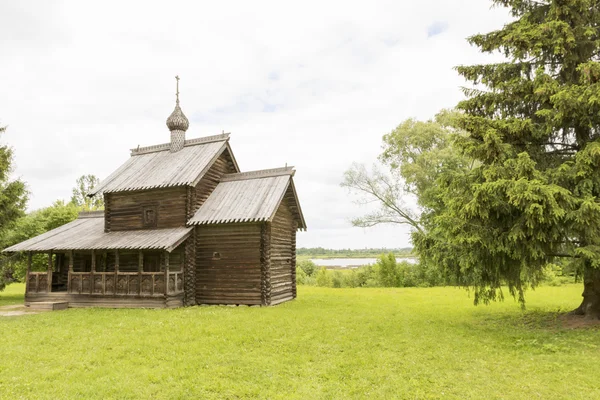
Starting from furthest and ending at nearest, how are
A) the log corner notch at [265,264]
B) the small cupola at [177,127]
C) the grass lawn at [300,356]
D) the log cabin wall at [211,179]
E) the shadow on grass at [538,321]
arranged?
the small cupola at [177,127] → the log cabin wall at [211,179] → the log corner notch at [265,264] → the shadow on grass at [538,321] → the grass lawn at [300,356]

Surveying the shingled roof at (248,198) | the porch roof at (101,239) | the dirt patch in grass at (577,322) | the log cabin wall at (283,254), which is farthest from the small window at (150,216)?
the dirt patch in grass at (577,322)

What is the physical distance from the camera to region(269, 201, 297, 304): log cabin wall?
813 inches

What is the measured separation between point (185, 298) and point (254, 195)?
613 cm

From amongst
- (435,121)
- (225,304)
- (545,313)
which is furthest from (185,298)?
(435,121)

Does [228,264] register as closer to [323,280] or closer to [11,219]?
[11,219]

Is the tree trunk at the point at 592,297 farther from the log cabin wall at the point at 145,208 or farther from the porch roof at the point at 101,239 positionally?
the log cabin wall at the point at 145,208

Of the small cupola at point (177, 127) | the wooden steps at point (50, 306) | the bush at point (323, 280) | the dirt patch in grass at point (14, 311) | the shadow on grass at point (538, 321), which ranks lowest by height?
the bush at point (323, 280)

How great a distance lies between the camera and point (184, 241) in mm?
20078

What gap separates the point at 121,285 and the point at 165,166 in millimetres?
7020

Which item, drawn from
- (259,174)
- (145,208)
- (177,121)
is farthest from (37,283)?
(259,174)

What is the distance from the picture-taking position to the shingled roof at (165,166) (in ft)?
69.1

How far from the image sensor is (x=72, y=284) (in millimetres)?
20438

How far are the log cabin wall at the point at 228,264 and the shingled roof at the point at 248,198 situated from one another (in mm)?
719

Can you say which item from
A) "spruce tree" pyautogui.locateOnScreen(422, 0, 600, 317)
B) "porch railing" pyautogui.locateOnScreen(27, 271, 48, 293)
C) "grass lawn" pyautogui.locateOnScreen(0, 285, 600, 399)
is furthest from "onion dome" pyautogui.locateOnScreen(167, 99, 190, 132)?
"spruce tree" pyautogui.locateOnScreen(422, 0, 600, 317)
